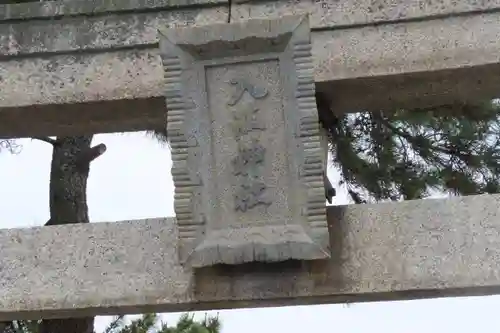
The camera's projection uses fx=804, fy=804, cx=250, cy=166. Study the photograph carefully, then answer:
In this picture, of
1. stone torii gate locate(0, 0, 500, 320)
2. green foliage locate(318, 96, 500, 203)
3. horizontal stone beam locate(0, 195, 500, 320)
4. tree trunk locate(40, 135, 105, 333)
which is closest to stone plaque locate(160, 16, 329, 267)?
stone torii gate locate(0, 0, 500, 320)

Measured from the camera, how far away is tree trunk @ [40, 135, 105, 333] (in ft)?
11.6

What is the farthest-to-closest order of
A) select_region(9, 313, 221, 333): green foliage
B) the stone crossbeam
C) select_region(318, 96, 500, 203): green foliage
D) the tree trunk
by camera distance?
select_region(9, 313, 221, 333): green foliage
the tree trunk
select_region(318, 96, 500, 203): green foliage
the stone crossbeam

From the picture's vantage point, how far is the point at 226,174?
→ 179 cm

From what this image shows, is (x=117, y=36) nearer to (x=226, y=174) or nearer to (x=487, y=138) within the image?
(x=226, y=174)

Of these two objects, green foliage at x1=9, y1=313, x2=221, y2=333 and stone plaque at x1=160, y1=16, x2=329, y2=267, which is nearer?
stone plaque at x1=160, y1=16, x2=329, y2=267

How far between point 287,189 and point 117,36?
1.94ft

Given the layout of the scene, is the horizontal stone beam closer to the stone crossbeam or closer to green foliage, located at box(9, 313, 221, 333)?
the stone crossbeam

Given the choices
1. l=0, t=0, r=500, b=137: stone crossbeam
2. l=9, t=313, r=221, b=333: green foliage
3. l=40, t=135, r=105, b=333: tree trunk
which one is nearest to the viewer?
l=0, t=0, r=500, b=137: stone crossbeam

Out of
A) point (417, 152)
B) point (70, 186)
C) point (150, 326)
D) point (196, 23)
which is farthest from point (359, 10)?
point (150, 326)

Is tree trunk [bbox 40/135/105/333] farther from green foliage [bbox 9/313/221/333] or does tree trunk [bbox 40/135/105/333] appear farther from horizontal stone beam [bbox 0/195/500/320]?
horizontal stone beam [bbox 0/195/500/320]

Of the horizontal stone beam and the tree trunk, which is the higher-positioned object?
the tree trunk

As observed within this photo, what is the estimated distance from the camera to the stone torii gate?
1.77 metres

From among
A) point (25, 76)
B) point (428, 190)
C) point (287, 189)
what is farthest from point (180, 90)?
point (428, 190)

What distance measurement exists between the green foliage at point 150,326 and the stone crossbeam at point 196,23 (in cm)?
226
